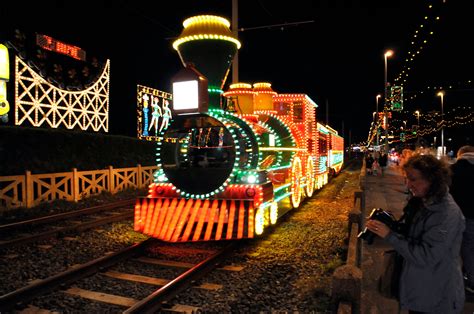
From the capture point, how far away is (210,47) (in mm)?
6820

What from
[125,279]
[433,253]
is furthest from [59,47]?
[433,253]

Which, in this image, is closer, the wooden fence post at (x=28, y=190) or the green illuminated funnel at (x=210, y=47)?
the green illuminated funnel at (x=210, y=47)

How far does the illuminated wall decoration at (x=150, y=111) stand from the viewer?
61.8 feet

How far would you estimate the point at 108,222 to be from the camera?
8711 mm

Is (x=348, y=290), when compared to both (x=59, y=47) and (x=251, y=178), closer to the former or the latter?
(x=251, y=178)

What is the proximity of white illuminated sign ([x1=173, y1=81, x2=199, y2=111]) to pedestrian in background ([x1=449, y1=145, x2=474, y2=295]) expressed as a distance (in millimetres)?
4071

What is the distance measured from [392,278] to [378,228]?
0.36 meters

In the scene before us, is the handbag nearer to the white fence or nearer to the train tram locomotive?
the train tram locomotive

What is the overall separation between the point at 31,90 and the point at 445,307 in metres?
14.2

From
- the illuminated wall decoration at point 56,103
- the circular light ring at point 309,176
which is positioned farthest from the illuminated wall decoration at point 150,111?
the circular light ring at point 309,176

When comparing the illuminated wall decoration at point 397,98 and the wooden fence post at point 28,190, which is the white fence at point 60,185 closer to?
the wooden fence post at point 28,190

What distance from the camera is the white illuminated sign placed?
6414 mm

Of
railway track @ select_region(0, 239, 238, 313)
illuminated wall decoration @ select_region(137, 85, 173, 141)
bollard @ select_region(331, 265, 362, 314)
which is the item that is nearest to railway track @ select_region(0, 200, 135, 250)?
railway track @ select_region(0, 239, 238, 313)

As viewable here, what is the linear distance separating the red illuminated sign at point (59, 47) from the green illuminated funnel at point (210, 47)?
8.82m
